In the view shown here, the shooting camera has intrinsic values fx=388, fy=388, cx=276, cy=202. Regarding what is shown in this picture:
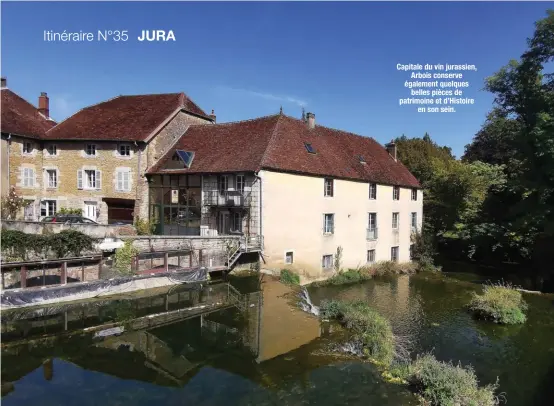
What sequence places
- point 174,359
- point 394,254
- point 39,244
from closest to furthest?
1. point 174,359
2. point 39,244
3. point 394,254

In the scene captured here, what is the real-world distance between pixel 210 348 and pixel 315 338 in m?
2.99

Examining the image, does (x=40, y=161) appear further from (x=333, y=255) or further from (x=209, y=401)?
(x=209, y=401)

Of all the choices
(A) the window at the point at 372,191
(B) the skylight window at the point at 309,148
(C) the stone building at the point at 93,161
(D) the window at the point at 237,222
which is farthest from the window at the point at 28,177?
(A) the window at the point at 372,191

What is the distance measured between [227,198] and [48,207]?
12319 mm

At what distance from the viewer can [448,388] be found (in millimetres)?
8070

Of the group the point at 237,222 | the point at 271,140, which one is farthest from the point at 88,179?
the point at 271,140

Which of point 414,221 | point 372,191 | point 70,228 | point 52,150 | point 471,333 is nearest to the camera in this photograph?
point 471,333

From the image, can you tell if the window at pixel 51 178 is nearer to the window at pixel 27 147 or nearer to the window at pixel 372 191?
the window at pixel 27 147

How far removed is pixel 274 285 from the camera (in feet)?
54.9

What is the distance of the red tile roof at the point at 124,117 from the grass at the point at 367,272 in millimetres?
12980

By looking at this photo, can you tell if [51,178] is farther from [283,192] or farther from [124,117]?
[283,192]

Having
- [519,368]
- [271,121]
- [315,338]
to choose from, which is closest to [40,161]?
[271,121]

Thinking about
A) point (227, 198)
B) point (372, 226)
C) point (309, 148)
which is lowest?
point (372, 226)

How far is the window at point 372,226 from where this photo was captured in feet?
77.6
